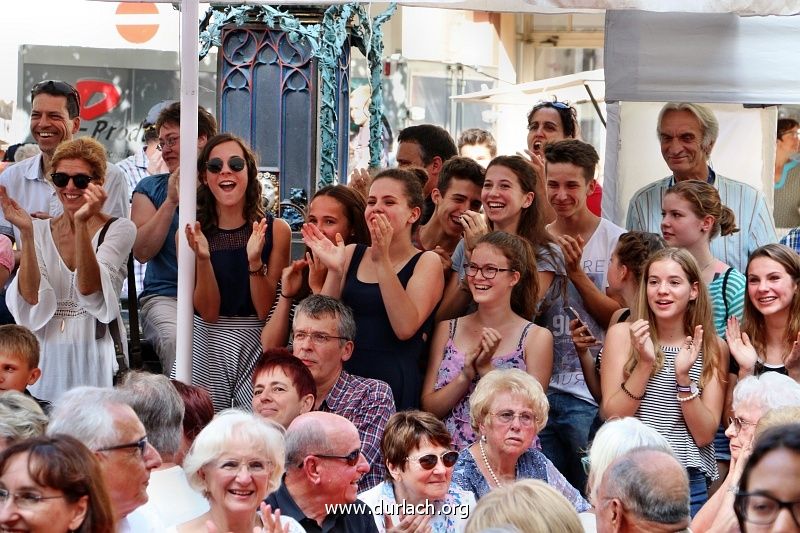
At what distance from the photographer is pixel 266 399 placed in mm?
4918

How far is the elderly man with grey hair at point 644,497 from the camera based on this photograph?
12.4 feet

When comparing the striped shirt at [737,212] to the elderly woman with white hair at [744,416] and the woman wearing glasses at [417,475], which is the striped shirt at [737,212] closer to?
the elderly woman with white hair at [744,416]

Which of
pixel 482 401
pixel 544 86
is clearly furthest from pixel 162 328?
pixel 544 86

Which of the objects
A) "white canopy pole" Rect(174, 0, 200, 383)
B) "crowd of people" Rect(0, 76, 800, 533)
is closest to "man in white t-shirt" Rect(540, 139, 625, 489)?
"crowd of people" Rect(0, 76, 800, 533)

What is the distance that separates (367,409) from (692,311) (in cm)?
135

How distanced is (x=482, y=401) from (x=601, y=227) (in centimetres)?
141

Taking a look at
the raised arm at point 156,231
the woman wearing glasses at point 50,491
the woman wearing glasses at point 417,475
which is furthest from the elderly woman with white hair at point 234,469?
the raised arm at point 156,231

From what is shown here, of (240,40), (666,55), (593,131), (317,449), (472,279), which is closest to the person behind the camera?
(317,449)

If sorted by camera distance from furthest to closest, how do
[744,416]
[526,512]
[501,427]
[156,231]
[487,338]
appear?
[156,231] < [487,338] < [501,427] < [744,416] < [526,512]

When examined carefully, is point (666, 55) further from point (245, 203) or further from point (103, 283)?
point (103, 283)

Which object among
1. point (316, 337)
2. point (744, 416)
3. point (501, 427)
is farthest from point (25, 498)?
point (744, 416)

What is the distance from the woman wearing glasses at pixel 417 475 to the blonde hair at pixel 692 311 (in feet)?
3.47

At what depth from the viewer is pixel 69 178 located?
5.82 meters

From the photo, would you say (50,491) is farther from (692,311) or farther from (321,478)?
(692,311)
